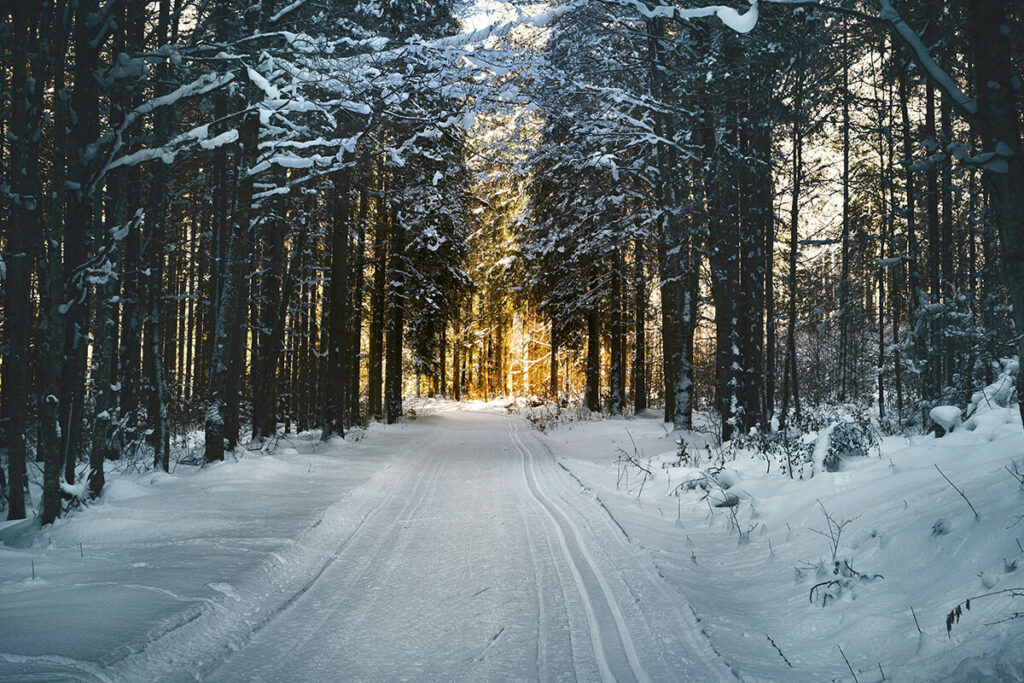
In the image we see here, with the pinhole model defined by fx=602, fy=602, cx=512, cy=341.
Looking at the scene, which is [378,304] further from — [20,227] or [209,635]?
[209,635]

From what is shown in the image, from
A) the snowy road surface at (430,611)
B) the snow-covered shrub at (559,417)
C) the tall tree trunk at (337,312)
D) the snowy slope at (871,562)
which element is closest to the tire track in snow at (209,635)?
the snowy road surface at (430,611)

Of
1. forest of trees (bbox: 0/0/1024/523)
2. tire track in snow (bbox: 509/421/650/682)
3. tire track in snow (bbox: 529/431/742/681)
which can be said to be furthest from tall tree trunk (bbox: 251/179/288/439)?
tire track in snow (bbox: 529/431/742/681)

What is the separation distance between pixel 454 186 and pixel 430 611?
1980 cm

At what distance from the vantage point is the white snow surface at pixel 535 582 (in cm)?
357

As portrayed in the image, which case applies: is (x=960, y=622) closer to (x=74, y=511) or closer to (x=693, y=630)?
(x=693, y=630)

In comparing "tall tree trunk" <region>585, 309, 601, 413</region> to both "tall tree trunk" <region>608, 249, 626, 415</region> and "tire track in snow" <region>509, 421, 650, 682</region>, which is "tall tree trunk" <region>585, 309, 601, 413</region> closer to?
"tall tree trunk" <region>608, 249, 626, 415</region>

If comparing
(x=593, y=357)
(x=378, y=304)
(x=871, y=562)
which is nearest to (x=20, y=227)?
(x=871, y=562)

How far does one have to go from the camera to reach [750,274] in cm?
1320

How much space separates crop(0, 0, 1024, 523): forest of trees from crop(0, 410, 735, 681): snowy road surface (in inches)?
128

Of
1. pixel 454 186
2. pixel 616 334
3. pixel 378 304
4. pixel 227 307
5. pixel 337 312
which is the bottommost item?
pixel 227 307

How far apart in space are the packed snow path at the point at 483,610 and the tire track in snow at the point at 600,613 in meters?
0.01

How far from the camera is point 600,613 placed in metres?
4.41

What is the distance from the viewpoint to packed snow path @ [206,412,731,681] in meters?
3.62

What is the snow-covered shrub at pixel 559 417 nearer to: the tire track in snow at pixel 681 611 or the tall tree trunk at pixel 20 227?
the tire track in snow at pixel 681 611
